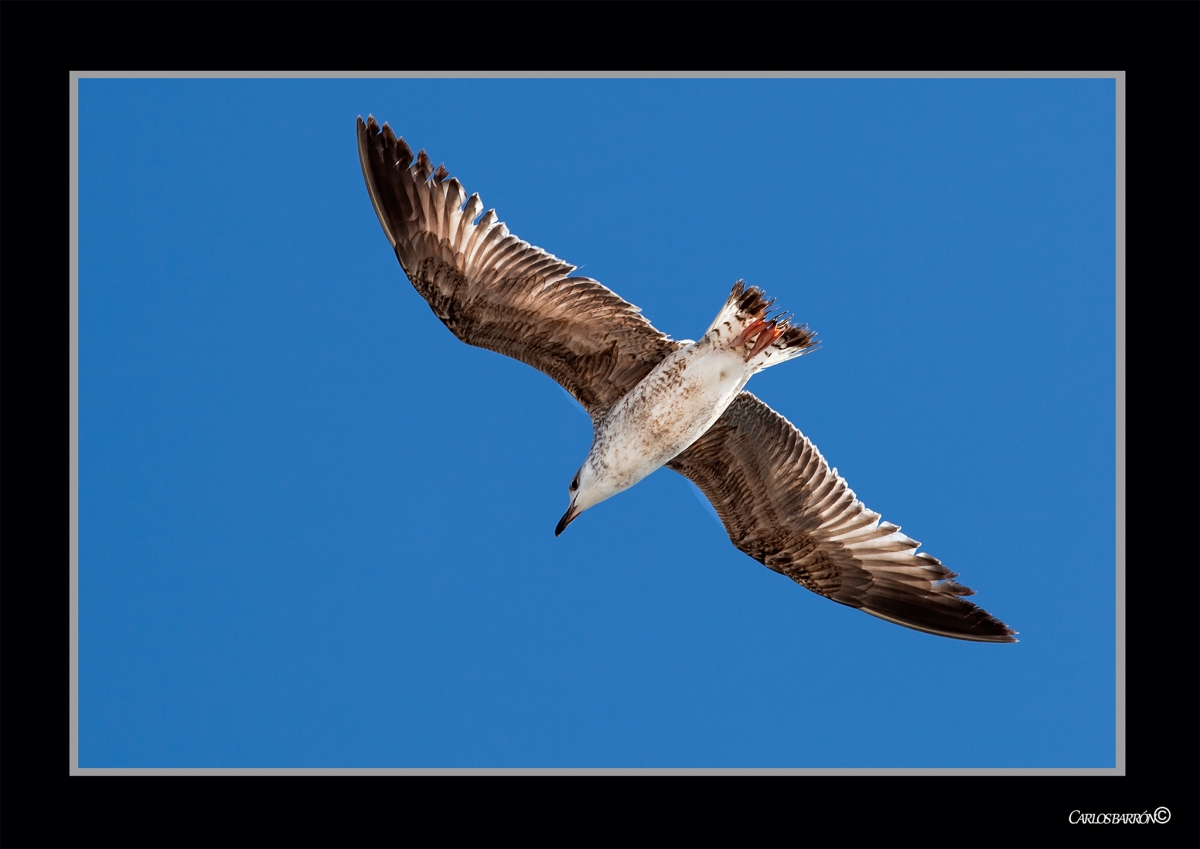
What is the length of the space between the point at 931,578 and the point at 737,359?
6.15ft

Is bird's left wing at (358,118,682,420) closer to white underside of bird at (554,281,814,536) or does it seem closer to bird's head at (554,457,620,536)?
white underside of bird at (554,281,814,536)

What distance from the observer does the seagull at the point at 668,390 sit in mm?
7824

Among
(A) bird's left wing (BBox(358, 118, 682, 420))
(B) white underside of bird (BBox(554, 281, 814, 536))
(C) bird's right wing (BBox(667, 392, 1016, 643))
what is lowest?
(C) bird's right wing (BBox(667, 392, 1016, 643))

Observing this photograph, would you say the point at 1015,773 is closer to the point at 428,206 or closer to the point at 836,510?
the point at 836,510

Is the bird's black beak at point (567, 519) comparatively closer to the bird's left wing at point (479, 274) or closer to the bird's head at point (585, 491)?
the bird's head at point (585, 491)

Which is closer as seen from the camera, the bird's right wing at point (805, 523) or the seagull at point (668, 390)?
the seagull at point (668, 390)

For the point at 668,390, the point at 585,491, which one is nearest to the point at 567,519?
the point at 585,491

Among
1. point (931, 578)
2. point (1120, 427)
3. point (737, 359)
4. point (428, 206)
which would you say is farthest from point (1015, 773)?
point (428, 206)

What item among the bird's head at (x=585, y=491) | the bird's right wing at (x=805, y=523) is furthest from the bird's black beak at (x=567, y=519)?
the bird's right wing at (x=805, y=523)

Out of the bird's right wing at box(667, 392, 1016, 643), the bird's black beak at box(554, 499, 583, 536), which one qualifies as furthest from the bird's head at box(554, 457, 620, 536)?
the bird's right wing at box(667, 392, 1016, 643)

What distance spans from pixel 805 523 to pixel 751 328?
4.67 feet

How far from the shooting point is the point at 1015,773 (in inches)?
301

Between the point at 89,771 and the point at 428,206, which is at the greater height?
the point at 428,206

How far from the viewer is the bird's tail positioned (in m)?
7.71
